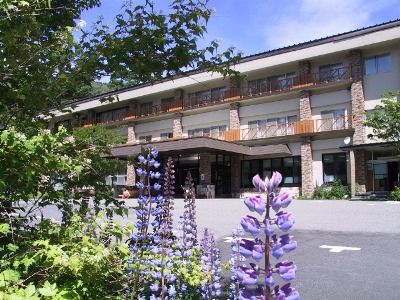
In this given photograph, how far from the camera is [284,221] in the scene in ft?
5.22

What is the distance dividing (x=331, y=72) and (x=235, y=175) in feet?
37.0

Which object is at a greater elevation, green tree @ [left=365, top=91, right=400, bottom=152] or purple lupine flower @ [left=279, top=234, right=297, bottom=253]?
green tree @ [left=365, top=91, right=400, bottom=152]

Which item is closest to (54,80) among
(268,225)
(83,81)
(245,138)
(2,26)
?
(83,81)

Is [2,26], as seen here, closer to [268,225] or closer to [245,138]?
[268,225]

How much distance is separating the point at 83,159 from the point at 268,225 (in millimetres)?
2385

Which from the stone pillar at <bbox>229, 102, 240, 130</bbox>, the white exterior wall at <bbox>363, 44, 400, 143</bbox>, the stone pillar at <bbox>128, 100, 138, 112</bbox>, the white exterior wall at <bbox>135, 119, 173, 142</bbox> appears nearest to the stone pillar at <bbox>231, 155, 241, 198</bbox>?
the stone pillar at <bbox>229, 102, 240, 130</bbox>

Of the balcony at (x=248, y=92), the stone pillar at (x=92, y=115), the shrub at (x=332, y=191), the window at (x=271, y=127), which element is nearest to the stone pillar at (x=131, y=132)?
the balcony at (x=248, y=92)

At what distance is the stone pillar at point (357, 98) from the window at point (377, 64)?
1.96 ft

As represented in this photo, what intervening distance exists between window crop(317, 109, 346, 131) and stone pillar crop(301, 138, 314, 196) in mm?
1505

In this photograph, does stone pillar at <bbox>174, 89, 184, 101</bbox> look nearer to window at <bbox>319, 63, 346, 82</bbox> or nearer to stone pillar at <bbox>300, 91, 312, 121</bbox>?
stone pillar at <bbox>300, 91, 312, 121</bbox>

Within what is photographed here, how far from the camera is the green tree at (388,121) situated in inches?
952

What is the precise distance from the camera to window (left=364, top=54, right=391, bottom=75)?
1159 inches

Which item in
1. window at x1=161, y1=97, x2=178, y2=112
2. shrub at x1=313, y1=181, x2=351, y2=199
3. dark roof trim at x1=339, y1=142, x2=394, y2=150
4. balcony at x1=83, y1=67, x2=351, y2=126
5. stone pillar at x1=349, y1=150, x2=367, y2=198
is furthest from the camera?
window at x1=161, y1=97, x2=178, y2=112

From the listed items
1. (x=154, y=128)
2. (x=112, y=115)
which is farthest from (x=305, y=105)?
(x=112, y=115)
